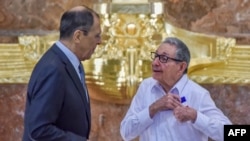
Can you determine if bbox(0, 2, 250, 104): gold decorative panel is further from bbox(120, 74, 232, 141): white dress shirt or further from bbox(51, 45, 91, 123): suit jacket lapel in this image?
bbox(51, 45, 91, 123): suit jacket lapel

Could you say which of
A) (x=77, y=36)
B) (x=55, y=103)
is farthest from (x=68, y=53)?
(x=55, y=103)

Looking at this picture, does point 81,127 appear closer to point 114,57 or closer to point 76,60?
point 76,60

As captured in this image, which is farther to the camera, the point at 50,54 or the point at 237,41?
the point at 237,41

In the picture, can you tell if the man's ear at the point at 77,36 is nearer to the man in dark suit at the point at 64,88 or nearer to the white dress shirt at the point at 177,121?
the man in dark suit at the point at 64,88

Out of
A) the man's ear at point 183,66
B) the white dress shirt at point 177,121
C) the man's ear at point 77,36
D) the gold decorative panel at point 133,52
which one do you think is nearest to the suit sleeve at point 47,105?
the man's ear at point 77,36

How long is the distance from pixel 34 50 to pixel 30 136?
1270 millimetres

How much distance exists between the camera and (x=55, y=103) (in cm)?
172

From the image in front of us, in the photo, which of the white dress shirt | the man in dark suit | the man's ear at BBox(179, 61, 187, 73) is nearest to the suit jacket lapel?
the man in dark suit

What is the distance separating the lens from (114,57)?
2.78 metres

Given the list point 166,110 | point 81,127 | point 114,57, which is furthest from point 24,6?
point 81,127

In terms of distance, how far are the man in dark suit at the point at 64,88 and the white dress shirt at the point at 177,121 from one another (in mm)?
393

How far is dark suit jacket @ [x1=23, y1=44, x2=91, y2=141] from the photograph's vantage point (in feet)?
5.57

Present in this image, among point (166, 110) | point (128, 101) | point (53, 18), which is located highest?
point (53, 18)

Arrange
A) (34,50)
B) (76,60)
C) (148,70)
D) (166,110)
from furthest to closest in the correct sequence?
(34,50)
(148,70)
(166,110)
(76,60)
